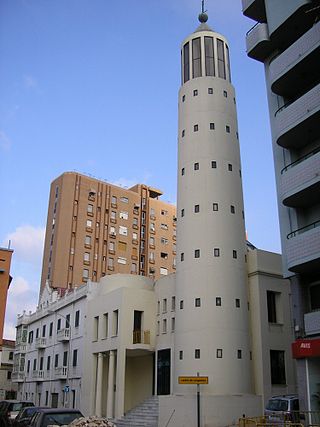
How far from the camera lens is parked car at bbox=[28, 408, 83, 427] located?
55.3 ft

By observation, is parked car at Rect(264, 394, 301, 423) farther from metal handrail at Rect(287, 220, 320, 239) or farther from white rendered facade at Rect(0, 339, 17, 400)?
white rendered facade at Rect(0, 339, 17, 400)

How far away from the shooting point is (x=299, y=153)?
30.0 m

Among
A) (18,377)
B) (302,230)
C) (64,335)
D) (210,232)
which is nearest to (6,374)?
(18,377)

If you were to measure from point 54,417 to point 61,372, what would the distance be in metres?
35.5

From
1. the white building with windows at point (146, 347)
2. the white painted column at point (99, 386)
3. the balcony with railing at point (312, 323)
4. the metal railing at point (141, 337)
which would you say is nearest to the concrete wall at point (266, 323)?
the white building with windows at point (146, 347)

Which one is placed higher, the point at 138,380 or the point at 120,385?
the point at 138,380

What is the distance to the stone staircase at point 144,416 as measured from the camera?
35778 millimetres

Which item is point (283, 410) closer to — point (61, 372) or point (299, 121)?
point (299, 121)

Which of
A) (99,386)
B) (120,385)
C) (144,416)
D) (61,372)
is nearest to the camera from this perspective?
(144,416)

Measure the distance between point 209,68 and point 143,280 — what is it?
1927 cm

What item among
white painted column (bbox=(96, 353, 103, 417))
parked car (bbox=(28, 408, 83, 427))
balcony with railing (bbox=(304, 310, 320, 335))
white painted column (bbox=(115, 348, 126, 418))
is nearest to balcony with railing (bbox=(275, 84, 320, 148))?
balcony with railing (bbox=(304, 310, 320, 335))

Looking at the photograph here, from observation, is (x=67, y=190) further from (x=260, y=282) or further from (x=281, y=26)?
(x=281, y=26)

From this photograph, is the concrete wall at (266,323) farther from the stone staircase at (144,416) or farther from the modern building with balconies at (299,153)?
the modern building with balconies at (299,153)

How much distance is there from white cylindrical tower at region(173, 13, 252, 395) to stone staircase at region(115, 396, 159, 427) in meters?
2.37
